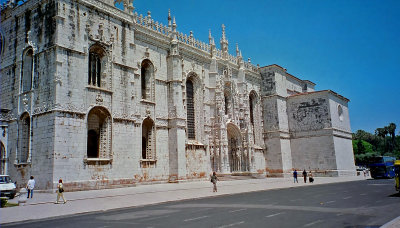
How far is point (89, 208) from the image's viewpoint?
1469 cm

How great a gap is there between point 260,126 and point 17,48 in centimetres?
3081

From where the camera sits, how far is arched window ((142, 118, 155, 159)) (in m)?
28.6

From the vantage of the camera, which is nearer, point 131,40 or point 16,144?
point 16,144

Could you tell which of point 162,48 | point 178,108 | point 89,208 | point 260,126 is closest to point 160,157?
point 178,108

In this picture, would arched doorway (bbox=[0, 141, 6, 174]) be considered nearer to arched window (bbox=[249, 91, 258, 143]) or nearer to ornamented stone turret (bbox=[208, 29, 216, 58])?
ornamented stone turret (bbox=[208, 29, 216, 58])

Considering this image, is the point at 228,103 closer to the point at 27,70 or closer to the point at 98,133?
the point at 98,133

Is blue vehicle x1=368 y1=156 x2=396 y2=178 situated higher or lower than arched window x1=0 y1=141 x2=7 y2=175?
lower

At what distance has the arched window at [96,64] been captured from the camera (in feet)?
80.4

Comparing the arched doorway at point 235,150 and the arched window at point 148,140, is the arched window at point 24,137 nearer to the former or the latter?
the arched window at point 148,140

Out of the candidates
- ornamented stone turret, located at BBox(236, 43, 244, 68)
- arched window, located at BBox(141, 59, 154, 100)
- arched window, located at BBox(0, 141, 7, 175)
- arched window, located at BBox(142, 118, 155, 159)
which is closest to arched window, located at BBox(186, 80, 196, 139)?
arched window, located at BBox(142, 118, 155, 159)

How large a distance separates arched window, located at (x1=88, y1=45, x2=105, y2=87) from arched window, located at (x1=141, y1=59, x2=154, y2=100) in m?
5.08

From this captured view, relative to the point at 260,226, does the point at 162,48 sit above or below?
above

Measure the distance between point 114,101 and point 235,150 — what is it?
62.3 feet

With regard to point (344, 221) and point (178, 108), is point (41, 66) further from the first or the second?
point (344, 221)
